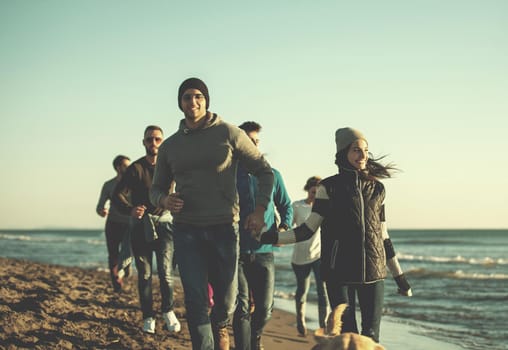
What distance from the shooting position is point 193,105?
4.40 meters

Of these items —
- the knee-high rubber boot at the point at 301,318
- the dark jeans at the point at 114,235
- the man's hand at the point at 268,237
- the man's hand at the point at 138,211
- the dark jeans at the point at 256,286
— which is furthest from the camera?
the dark jeans at the point at 114,235

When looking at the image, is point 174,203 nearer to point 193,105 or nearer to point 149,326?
point 193,105

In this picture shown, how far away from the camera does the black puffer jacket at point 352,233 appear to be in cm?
418

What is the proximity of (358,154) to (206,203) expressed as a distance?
1217 millimetres

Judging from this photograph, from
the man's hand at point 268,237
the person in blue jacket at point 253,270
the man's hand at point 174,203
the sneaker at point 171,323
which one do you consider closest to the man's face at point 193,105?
the man's hand at point 174,203

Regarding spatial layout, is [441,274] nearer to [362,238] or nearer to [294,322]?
[294,322]

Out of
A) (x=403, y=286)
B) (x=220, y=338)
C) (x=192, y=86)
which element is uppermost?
(x=192, y=86)

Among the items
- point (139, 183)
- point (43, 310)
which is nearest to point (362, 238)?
point (139, 183)

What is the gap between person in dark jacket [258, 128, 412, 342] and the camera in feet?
13.7

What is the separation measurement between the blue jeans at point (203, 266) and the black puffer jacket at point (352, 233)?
0.73 meters

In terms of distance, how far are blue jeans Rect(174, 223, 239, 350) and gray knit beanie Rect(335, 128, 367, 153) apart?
3.40 ft

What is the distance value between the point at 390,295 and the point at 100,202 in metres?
6.90

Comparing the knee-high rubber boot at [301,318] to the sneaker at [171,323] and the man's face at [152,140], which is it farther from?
the man's face at [152,140]

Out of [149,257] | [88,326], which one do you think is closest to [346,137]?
[149,257]
